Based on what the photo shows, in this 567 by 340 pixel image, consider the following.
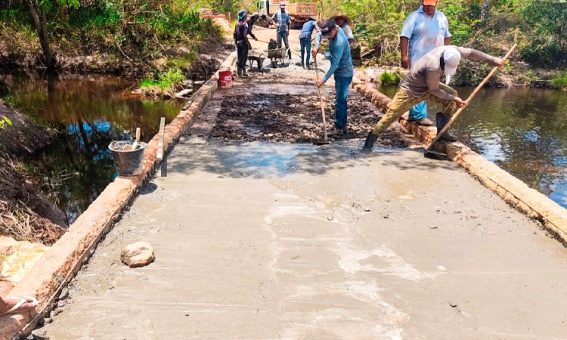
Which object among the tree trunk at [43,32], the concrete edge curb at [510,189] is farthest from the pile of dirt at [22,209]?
the tree trunk at [43,32]

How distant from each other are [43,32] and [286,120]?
1088cm

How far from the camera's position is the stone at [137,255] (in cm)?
353

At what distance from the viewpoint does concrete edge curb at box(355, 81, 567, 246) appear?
4.27m

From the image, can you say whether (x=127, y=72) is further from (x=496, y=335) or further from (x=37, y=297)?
(x=496, y=335)

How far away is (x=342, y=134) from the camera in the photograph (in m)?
7.61

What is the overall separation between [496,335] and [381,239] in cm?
134

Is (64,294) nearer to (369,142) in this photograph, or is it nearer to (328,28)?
(369,142)

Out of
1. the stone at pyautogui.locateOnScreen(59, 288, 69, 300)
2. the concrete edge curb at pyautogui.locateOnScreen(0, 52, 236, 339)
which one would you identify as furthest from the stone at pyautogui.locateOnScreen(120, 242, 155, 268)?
the stone at pyautogui.locateOnScreen(59, 288, 69, 300)

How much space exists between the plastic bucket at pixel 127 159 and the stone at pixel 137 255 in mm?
1360

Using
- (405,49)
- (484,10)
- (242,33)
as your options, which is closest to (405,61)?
(405,49)

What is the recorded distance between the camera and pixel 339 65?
7.44m

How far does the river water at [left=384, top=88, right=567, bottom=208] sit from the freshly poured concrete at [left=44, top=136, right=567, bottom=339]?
12.1 feet

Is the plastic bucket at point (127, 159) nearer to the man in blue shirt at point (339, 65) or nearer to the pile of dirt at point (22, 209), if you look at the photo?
the pile of dirt at point (22, 209)

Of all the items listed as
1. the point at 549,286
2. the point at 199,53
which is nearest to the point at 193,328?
the point at 549,286
